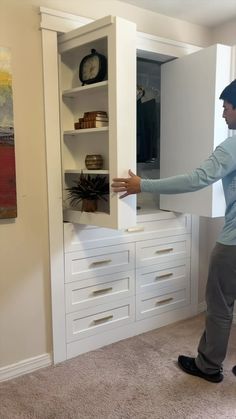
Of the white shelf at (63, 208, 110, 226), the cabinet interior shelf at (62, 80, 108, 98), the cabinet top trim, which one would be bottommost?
the white shelf at (63, 208, 110, 226)

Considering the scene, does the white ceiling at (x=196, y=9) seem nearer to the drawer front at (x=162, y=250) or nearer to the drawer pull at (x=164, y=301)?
the drawer front at (x=162, y=250)

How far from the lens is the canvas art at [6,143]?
1938 millimetres

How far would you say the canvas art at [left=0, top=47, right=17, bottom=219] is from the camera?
1938 millimetres

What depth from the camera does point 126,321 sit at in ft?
8.59

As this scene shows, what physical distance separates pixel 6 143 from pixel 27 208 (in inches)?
15.0

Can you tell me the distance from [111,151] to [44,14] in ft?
2.84

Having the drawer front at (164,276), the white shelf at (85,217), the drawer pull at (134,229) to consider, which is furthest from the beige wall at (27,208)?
the drawer front at (164,276)

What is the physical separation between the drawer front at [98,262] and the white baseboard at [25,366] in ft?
1.63

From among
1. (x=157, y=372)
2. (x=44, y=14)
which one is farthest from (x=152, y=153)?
(x=157, y=372)

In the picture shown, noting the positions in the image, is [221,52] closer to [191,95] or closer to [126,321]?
[191,95]

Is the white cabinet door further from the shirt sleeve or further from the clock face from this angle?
the shirt sleeve

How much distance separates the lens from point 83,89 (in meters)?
2.10

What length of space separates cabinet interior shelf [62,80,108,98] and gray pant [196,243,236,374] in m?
1.06

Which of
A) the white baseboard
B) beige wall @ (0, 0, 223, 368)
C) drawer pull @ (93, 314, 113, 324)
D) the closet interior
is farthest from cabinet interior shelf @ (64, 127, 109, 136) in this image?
the white baseboard
